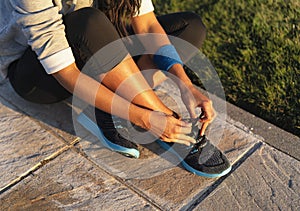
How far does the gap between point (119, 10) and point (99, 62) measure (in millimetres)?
345

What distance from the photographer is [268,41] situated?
313cm

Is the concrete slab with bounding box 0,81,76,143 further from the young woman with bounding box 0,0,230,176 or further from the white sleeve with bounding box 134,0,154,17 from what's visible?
the white sleeve with bounding box 134,0,154,17

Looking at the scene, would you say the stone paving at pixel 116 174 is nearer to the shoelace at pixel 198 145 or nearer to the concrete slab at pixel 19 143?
the concrete slab at pixel 19 143

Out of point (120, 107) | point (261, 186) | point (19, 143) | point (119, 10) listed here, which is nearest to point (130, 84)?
point (120, 107)

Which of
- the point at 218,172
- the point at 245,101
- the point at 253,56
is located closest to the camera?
the point at 218,172

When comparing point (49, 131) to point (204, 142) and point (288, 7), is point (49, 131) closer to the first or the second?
point (204, 142)

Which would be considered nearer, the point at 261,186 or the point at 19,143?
the point at 261,186

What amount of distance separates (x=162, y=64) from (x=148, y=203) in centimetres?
69

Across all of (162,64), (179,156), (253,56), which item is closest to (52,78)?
(162,64)

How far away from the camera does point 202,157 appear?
2238mm

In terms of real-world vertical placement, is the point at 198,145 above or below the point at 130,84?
below

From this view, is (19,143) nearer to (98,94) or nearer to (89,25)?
(98,94)

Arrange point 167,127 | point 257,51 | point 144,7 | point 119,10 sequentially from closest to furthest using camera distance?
point 167,127 < point 119,10 < point 144,7 < point 257,51

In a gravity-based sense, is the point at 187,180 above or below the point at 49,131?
below
